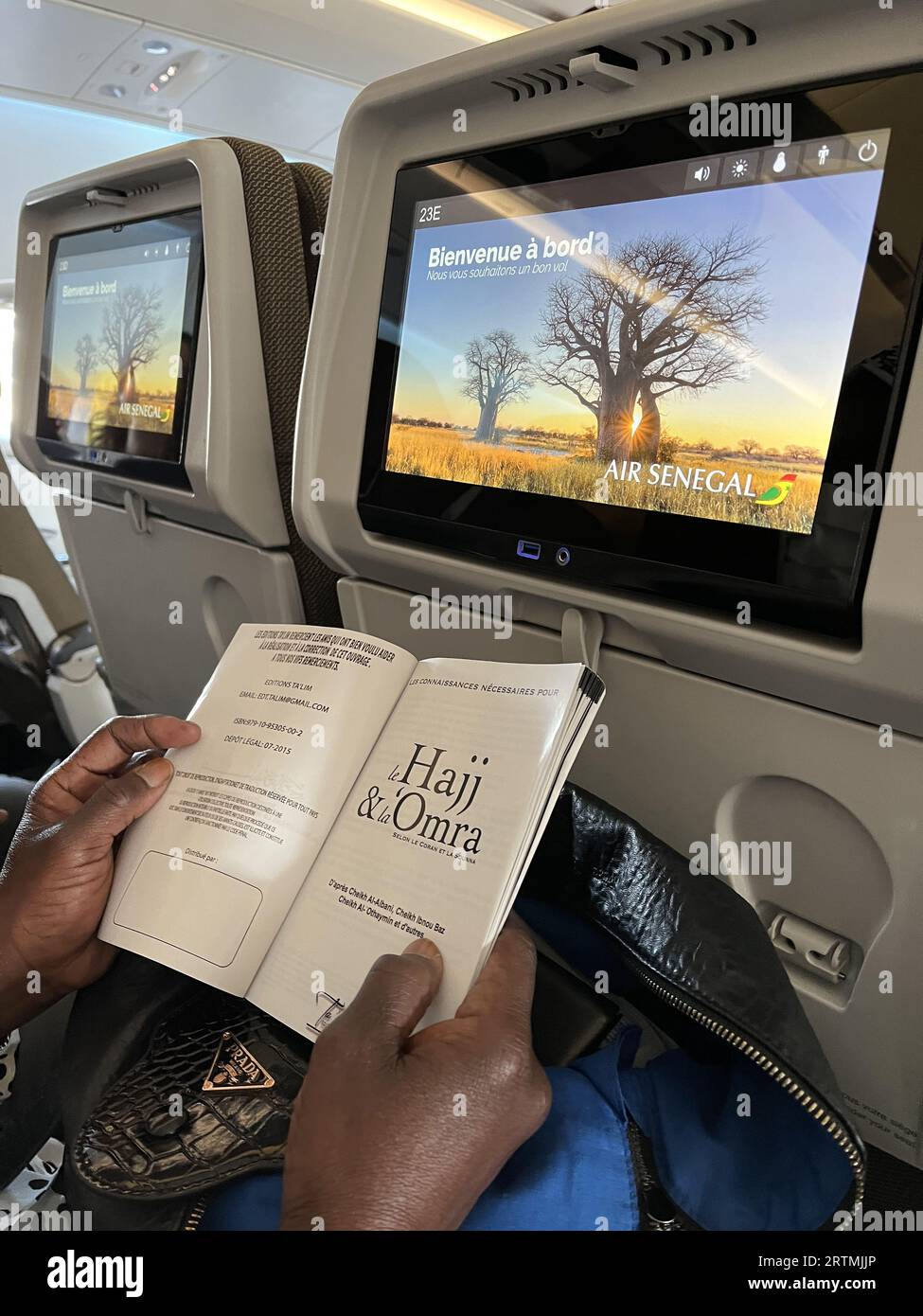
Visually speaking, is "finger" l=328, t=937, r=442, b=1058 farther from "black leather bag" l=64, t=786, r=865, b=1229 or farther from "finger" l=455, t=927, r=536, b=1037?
"black leather bag" l=64, t=786, r=865, b=1229

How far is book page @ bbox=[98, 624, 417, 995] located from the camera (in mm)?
956

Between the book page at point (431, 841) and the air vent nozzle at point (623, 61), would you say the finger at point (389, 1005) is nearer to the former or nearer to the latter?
the book page at point (431, 841)

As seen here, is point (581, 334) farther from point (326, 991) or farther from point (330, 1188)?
point (330, 1188)

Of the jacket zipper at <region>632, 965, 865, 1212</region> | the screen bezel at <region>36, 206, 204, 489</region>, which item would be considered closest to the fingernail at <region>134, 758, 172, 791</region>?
the jacket zipper at <region>632, 965, 865, 1212</region>

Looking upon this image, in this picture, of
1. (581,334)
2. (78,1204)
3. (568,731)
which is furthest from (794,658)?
(78,1204)

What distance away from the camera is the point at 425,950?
831 millimetres

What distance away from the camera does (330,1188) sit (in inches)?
28.1

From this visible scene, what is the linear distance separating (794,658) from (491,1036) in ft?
1.48

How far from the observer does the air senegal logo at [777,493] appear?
0.89m

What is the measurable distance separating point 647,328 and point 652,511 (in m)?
0.19

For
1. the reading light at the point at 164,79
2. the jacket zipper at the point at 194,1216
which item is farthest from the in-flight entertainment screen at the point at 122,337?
the reading light at the point at 164,79

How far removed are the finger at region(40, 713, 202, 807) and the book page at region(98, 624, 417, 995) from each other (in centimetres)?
5

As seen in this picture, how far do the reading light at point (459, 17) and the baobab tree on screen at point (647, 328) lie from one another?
4.54 m

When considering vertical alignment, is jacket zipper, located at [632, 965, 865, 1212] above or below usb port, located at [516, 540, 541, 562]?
below
